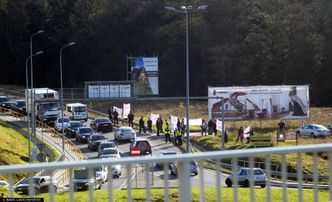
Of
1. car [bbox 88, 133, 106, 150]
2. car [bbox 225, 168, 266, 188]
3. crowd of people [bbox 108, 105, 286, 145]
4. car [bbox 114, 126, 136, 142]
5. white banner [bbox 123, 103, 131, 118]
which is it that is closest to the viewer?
car [bbox 225, 168, 266, 188]

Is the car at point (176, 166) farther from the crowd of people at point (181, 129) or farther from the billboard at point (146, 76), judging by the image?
the billboard at point (146, 76)

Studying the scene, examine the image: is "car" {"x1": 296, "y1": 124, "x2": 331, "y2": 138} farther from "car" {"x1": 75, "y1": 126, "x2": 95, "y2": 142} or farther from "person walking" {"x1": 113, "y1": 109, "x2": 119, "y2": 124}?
"person walking" {"x1": 113, "y1": 109, "x2": 119, "y2": 124}

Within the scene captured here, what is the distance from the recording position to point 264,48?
78312mm

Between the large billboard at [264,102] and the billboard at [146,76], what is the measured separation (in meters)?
16.1

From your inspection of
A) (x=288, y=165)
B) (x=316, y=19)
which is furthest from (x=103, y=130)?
(x=288, y=165)

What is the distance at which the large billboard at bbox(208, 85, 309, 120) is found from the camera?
A: 166 ft

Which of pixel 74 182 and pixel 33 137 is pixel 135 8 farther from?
pixel 74 182

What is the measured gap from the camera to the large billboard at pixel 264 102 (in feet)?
166

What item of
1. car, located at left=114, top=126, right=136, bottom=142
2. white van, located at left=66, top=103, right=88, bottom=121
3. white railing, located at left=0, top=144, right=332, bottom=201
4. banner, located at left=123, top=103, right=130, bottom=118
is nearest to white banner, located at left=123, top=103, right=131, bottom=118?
banner, located at left=123, top=103, right=130, bottom=118

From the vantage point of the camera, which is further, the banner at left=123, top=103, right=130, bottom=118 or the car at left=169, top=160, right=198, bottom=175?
the banner at left=123, top=103, right=130, bottom=118

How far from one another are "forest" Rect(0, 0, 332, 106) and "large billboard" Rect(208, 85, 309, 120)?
27340 mm

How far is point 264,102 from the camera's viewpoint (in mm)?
50812

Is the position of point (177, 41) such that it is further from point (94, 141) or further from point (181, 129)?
point (94, 141)

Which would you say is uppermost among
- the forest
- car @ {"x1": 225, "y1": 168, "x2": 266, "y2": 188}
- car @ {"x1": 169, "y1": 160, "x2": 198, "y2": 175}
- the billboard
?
the forest
